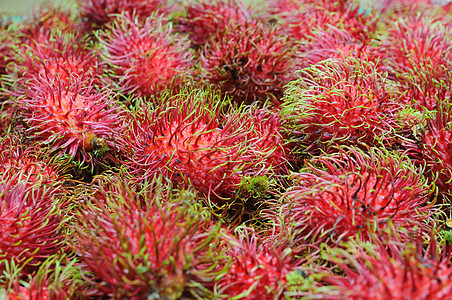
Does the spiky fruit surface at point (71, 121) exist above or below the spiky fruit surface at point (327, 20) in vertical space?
below

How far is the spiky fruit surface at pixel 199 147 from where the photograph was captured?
127cm

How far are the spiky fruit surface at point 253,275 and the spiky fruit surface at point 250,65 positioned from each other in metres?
0.70

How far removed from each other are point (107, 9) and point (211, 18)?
19.8 inches

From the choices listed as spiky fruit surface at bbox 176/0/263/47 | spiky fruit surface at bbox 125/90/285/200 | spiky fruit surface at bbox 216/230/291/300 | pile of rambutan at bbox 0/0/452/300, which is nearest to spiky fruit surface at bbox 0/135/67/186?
pile of rambutan at bbox 0/0/452/300

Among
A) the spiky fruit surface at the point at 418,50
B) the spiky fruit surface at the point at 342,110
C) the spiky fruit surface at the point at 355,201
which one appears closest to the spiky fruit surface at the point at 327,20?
the spiky fruit surface at the point at 418,50

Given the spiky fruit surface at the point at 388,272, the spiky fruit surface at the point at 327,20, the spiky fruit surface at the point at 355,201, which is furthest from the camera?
the spiky fruit surface at the point at 327,20

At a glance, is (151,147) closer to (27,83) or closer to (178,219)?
(178,219)

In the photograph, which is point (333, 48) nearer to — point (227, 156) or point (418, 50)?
point (418, 50)

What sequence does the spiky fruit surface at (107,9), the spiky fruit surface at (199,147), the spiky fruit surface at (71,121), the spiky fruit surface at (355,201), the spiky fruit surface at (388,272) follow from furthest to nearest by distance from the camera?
the spiky fruit surface at (107,9), the spiky fruit surface at (71,121), the spiky fruit surface at (199,147), the spiky fruit surface at (355,201), the spiky fruit surface at (388,272)

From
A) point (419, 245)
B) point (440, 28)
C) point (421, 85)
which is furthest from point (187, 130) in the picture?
point (440, 28)

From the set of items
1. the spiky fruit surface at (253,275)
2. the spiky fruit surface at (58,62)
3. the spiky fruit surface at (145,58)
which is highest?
the spiky fruit surface at (145,58)

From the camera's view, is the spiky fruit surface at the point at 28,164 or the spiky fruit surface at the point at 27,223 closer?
the spiky fruit surface at the point at 27,223

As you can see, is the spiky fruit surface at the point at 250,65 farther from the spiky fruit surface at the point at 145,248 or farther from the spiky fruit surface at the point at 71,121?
the spiky fruit surface at the point at 145,248

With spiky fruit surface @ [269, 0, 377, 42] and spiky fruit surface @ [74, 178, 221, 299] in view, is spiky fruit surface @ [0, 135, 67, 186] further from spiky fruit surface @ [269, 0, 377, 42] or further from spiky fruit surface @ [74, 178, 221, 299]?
spiky fruit surface @ [269, 0, 377, 42]
